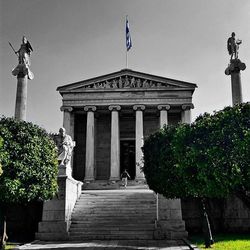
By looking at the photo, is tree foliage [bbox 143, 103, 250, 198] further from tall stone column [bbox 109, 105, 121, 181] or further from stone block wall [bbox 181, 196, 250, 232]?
tall stone column [bbox 109, 105, 121, 181]

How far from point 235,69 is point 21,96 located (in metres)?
15.9

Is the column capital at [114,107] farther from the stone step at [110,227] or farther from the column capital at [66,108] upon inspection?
the stone step at [110,227]

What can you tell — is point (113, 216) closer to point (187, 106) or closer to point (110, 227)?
point (110, 227)

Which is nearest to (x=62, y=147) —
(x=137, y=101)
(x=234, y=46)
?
(x=234, y=46)

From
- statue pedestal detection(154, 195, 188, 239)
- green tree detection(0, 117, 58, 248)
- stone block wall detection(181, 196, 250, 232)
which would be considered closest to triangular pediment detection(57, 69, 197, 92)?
stone block wall detection(181, 196, 250, 232)

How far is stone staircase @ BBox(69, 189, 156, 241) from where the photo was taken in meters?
19.1

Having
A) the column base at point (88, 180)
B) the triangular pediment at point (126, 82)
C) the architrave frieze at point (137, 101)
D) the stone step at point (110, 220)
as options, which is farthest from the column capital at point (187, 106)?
the stone step at point (110, 220)

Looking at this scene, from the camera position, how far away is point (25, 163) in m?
15.8

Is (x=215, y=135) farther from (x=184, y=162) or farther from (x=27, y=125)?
(x=27, y=125)

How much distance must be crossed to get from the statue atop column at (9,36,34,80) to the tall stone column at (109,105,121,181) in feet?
48.7

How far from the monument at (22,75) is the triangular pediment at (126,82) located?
14649 mm

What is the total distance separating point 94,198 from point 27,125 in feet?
30.0

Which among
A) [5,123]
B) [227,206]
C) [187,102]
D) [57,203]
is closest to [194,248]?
[227,206]

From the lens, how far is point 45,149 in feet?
55.8
